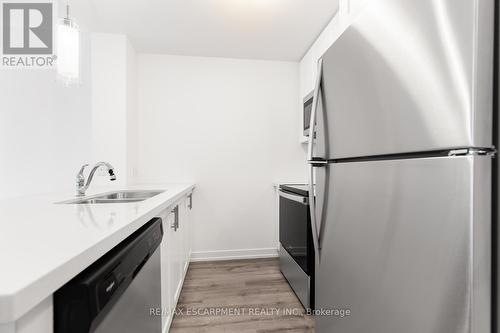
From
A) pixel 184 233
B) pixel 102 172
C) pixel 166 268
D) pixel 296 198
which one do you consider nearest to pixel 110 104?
pixel 102 172

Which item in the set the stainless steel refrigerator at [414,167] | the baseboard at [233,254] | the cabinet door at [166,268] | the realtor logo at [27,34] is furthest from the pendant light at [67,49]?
the baseboard at [233,254]

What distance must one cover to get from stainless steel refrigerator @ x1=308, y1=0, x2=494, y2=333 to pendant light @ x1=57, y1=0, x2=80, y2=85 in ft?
4.57

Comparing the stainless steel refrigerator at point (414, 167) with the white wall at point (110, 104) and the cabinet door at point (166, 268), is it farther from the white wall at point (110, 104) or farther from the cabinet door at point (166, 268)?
the white wall at point (110, 104)

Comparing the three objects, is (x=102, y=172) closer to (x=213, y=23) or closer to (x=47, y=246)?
(x=213, y=23)

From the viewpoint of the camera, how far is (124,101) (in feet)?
8.39

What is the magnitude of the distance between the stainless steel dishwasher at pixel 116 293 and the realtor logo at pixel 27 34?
2347 millimetres

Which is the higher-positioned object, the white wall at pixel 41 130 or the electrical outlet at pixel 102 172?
the white wall at pixel 41 130

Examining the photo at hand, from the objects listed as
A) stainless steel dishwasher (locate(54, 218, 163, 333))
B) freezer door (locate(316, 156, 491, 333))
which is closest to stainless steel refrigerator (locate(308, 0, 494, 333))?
freezer door (locate(316, 156, 491, 333))

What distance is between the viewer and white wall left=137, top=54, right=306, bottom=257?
9.68 feet

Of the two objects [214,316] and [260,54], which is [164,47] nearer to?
[260,54]

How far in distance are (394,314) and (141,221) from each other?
0.79 metres

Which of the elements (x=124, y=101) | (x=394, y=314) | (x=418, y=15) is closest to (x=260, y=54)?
(x=124, y=101)

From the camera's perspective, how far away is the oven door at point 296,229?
1819 millimetres

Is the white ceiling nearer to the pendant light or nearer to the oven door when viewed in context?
the pendant light
